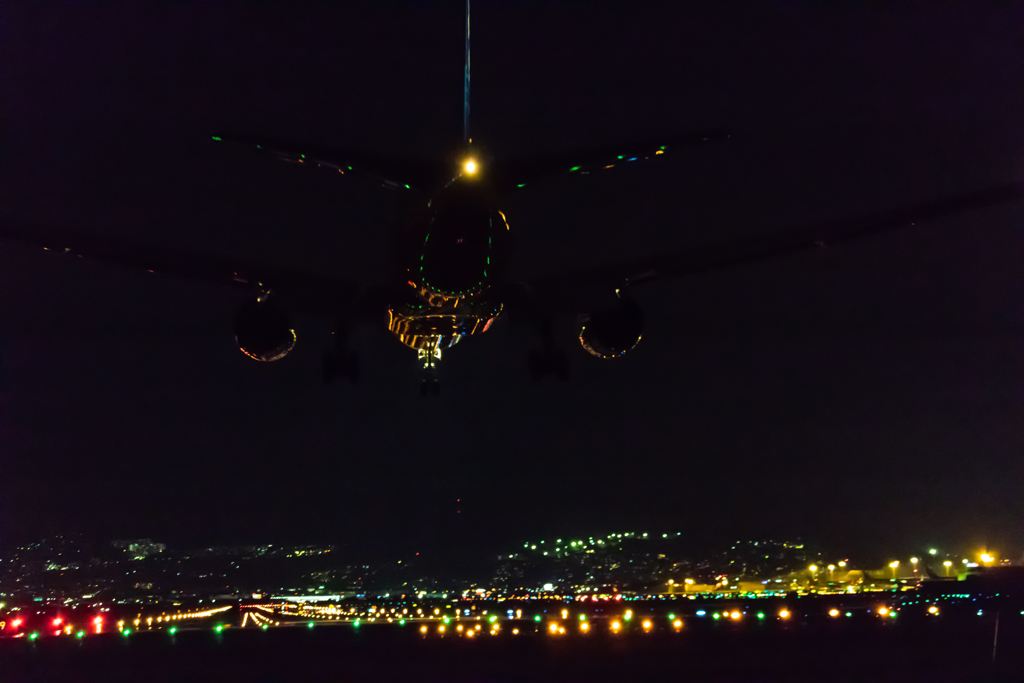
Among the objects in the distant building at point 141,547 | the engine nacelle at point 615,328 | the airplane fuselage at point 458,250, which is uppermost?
the distant building at point 141,547

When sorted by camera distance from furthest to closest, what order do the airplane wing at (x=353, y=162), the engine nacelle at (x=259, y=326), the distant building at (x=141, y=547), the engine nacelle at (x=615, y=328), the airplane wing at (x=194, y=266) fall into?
Answer: the distant building at (x=141, y=547) < the engine nacelle at (x=615, y=328) < the engine nacelle at (x=259, y=326) < the airplane wing at (x=194, y=266) < the airplane wing at (x=353, y=162)

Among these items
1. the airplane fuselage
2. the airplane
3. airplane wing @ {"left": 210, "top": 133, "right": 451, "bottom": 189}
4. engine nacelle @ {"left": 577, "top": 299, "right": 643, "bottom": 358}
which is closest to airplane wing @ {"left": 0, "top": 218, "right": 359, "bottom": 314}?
the airplane

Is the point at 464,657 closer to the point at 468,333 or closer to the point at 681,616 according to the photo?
the point at 468,333

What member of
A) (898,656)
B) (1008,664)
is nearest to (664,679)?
(898,656)

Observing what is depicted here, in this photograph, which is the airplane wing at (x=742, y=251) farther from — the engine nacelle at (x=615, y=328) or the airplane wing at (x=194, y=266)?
the airplane wing at (x=194, y=266)

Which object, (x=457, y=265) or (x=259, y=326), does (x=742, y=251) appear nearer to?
(x=457, y=265)

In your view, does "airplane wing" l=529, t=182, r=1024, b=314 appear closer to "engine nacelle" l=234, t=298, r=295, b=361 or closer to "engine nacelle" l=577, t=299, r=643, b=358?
"engine nacelle" l=577, t=299, r=643, b=358

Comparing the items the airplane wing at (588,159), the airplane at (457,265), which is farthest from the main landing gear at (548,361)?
the airplane wing at (588,159)
